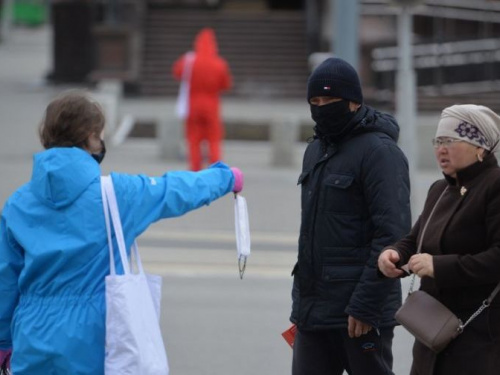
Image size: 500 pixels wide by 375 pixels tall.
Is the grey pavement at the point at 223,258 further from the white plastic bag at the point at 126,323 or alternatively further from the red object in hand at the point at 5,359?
the white plastic bag at the point at 126,323

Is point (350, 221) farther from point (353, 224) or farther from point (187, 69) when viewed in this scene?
point (187, 69)

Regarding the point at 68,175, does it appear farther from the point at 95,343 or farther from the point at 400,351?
the point at 400,351

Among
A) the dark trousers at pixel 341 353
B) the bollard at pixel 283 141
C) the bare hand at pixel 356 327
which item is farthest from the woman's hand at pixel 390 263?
the bollard at pixel 283 141

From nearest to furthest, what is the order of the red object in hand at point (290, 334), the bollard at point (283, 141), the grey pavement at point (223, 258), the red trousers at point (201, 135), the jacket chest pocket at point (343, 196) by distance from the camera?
the jacket chest pocket at point (343, 196) → the red object in hand at point (290, 334) → the grey pavement at point (223, 258) → the red trousers at point (201, 135) → the bollard at point (283, 141)

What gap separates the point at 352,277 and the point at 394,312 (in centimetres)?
26

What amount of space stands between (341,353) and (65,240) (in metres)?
1.29

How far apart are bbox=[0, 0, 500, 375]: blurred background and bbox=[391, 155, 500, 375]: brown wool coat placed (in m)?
3.14

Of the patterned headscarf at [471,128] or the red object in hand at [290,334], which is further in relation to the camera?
the red object in hand at [290,334]

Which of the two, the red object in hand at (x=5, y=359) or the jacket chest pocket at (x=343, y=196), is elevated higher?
the jacket chest pocket at (x=343, y=196)

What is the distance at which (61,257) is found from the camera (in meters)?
4.34

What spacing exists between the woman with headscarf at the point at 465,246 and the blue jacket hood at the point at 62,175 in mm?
1164

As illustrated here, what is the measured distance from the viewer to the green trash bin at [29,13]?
54.8 meters

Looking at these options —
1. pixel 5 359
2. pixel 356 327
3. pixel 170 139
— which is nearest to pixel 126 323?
pixel 5 359

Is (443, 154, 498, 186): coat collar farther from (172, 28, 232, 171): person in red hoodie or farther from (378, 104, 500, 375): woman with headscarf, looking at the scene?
(172, 28, 232, 171): person in red hoodie
